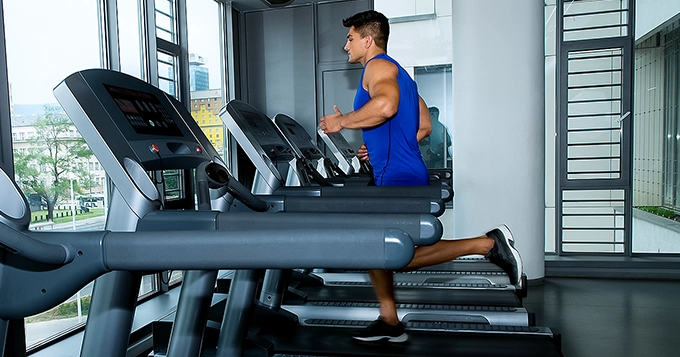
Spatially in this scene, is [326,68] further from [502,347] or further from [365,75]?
[502,347]

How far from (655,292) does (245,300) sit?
3248 millimetres

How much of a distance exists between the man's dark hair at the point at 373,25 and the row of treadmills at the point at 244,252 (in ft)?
2.16

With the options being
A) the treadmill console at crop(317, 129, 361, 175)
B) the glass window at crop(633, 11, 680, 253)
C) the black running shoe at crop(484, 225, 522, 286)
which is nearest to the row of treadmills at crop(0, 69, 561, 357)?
the black running shoe at crop(484, 225, 522, 286)

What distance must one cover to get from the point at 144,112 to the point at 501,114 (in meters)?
2.96

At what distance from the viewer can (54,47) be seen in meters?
3.14

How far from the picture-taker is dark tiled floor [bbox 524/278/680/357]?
9.49ft

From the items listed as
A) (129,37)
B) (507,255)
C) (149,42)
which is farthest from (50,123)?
(507,255)

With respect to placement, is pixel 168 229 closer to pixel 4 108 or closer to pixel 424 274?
pixel 4 108

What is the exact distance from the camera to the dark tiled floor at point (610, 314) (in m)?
2.89

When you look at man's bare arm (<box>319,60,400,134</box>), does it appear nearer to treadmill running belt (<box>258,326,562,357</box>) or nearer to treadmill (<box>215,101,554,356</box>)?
treadmill (<box>215,101,554,356</box>)

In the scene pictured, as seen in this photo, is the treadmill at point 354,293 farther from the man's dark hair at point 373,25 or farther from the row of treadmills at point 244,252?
the man's dark hair at point 373,25

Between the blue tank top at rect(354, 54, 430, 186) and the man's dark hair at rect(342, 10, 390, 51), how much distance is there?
3.5 inches

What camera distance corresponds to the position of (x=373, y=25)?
8.39ft

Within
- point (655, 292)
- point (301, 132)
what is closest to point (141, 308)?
point (301, 132)
